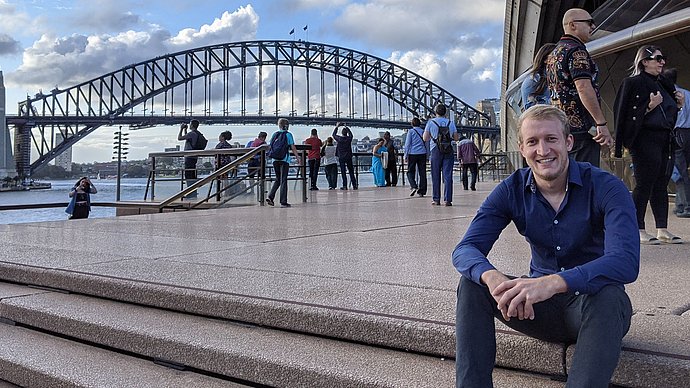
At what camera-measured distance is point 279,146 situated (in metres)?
8.92

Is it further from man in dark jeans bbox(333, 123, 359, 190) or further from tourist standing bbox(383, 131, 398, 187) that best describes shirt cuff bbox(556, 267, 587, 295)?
tourist standing bbox(383, 131, 398, 187)

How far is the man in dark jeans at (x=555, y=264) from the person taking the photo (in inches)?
60.4

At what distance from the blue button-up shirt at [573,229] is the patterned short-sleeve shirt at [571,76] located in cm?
204

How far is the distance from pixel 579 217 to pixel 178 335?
1650 mm

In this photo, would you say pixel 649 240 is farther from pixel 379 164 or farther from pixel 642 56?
pixel 379 164

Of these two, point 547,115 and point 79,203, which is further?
point 79,203

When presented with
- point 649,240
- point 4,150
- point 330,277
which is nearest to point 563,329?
point 330,277

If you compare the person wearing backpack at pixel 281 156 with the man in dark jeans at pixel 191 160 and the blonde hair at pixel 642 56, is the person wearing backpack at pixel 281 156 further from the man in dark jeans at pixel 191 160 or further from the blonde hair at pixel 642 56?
the blonde hair at pixel 642 56

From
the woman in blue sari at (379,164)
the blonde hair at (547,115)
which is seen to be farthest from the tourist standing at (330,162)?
the blonde hair at (547,115)

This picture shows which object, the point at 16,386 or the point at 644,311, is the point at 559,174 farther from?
the point at 16,386

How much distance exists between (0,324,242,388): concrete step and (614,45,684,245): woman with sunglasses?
3.04 metres

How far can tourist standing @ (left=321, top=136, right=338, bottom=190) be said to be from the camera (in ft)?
49.5

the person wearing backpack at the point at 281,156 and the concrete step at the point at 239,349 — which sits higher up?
the person wearing backpack at the point at 281,156

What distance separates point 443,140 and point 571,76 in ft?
14.9
